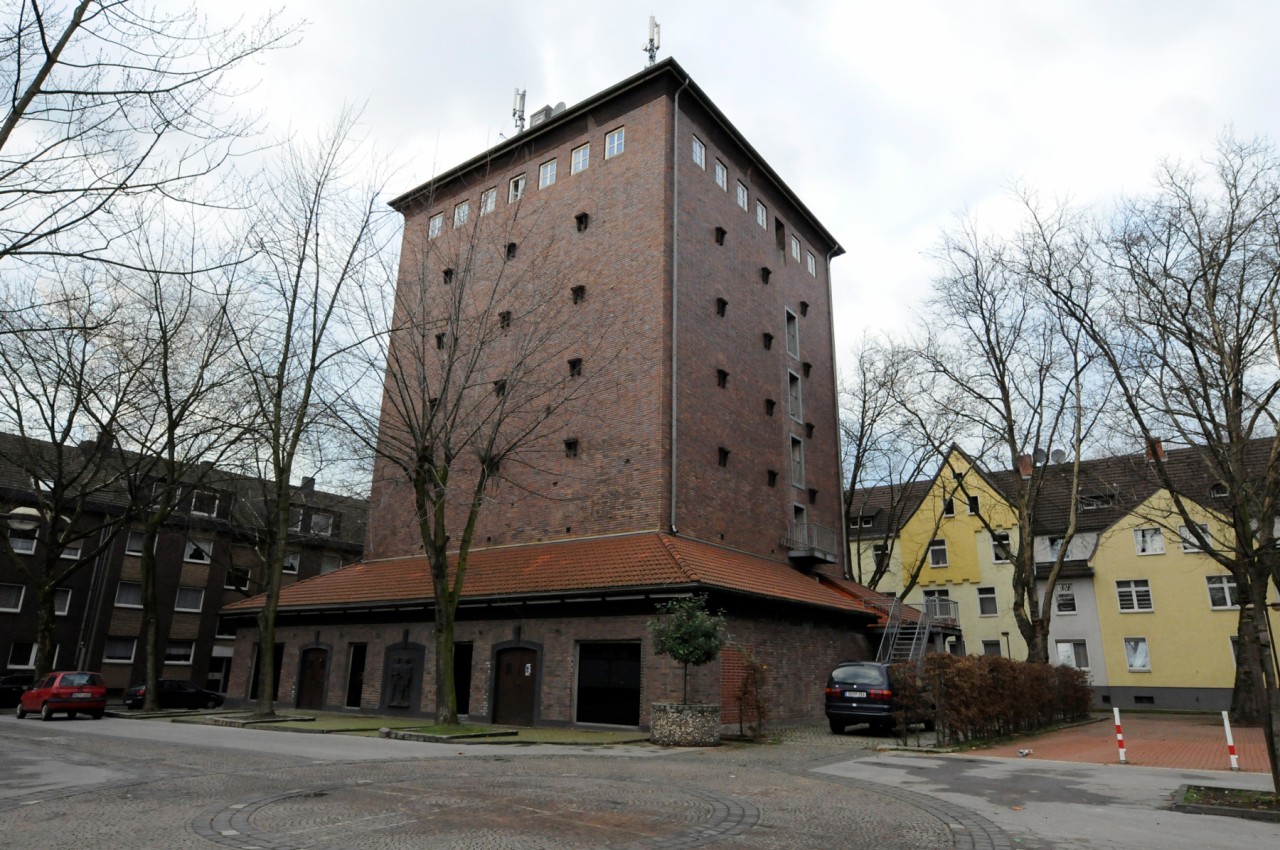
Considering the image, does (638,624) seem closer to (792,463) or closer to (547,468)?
(547,468)

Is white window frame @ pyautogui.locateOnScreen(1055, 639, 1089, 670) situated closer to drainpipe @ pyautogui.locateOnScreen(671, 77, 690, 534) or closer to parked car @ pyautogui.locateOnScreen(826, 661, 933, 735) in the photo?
parked car @ pyautogui.locateOnScreen(826, 661, 933, 735)

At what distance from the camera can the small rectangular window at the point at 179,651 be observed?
128ft

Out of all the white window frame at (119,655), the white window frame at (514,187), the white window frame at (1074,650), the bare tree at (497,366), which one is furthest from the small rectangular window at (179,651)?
the white window frame at (1074,650)

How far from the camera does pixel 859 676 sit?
739 inches

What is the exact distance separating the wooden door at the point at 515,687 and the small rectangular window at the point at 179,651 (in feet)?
88.3

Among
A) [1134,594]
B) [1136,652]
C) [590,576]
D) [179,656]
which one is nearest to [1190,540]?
[1134,594]

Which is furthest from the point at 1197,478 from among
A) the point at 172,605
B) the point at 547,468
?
the point at 172,605

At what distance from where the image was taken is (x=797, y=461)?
1181 inches

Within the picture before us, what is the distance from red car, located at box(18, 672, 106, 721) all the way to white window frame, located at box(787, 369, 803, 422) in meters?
24.6

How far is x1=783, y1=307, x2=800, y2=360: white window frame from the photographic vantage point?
103ft

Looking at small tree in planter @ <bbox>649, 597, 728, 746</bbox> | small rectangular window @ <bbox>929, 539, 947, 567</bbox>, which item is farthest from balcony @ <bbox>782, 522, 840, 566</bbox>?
small rectangular window @ <bbox>929, 539, 947, 567</bbox>

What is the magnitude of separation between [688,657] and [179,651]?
34354 millimetres

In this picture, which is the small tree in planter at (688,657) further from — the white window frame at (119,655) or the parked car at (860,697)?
the white window frame at (119,655)

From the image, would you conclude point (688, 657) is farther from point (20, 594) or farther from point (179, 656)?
point (179, 656)
